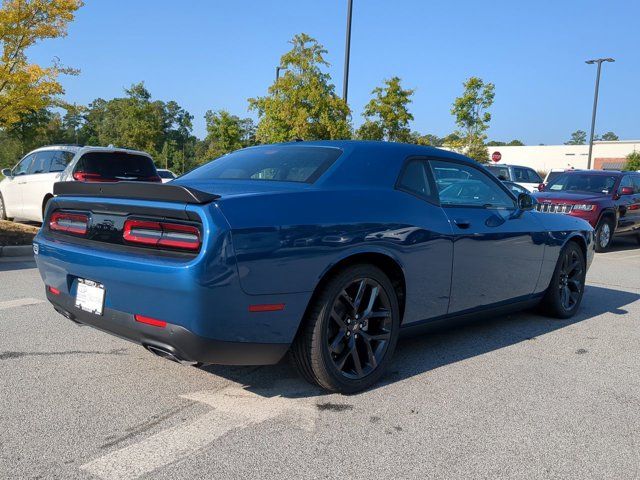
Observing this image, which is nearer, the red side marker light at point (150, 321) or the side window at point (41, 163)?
the red side marker light at point (150, 321)

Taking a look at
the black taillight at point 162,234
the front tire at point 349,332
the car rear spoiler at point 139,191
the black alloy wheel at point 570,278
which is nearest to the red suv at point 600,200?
the black alloy wheel at point 570,278

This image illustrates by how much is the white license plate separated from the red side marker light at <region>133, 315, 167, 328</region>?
299 mm

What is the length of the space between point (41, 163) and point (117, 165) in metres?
1.89

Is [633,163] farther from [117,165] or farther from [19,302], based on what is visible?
[19,302]

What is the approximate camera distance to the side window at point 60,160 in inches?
399

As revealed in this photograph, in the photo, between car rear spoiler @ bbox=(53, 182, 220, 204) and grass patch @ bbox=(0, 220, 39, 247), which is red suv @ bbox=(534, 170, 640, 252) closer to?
grass patch @ bbox=(0, 220, 39, 247)

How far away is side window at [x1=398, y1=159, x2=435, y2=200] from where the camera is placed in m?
3.76

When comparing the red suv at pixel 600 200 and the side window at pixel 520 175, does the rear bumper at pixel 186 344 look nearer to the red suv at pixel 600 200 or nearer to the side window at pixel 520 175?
the red suv at pixel 600 200

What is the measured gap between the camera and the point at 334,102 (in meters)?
18.6

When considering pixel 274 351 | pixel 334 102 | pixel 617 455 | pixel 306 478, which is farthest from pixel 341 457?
pixel 334 102

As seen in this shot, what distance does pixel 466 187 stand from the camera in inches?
170

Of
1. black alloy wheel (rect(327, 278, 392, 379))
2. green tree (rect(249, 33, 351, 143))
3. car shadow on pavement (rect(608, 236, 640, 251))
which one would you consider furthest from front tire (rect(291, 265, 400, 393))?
green tree (rect(249, 33, 351, 143))

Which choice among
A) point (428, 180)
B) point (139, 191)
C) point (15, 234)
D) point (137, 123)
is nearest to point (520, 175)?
point (15, 234)

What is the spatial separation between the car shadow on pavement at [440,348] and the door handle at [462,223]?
73 centimetres
